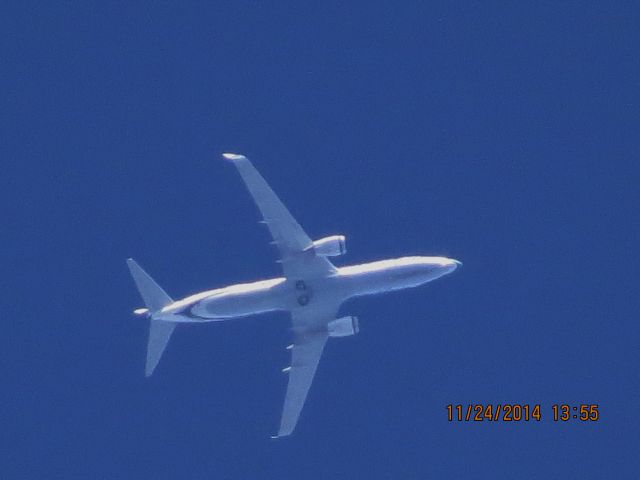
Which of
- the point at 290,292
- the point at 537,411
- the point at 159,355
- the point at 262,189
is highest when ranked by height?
the point at 262,189

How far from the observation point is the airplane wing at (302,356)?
5881 cm

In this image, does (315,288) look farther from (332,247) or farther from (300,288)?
(332,247)

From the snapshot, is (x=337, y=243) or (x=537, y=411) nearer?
(x=337, y=243)

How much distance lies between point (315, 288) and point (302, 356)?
5.29m

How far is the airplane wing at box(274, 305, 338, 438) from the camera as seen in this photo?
58.8 meters

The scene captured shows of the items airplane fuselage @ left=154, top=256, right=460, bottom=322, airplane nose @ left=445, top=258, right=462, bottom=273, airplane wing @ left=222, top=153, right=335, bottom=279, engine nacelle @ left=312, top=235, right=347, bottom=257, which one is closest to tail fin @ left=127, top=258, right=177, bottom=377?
airplane fuselage @ left=154, top=256, right=460, bottom=322

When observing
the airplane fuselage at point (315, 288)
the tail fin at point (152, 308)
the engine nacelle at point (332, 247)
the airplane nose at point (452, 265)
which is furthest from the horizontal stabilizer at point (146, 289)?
the airplane nose at point (452, 265)

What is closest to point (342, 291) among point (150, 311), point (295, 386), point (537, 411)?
point (295, 386)

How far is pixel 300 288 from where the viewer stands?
5791 cm

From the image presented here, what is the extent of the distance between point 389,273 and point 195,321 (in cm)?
1402

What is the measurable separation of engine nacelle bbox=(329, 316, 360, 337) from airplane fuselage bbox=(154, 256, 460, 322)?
1481 millimetres

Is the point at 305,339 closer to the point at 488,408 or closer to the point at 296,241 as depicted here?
the point at 296,241

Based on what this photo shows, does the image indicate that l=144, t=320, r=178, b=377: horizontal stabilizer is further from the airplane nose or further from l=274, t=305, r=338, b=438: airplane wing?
the airplane nose

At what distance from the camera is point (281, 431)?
59938mm
